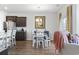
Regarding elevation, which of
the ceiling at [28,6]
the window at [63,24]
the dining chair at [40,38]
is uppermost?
the ceiling at [28,6]

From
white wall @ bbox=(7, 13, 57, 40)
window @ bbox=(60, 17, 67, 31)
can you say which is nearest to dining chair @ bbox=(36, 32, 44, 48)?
white wall @ bbox=(7, 13, 57, 40)

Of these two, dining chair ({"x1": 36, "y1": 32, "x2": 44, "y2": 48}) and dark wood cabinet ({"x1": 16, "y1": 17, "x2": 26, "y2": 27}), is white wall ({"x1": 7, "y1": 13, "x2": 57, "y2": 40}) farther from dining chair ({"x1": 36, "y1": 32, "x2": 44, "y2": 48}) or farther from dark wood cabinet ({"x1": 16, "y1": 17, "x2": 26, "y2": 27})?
dining chair ({"x1": 36, "y1": 32, "x2": 44, "y2": 48})

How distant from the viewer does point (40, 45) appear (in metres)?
3.03

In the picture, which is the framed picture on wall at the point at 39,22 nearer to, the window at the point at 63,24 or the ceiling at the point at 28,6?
the ceiling at the point at 28,6

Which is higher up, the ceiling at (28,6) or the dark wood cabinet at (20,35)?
the ceiling at (28,6)

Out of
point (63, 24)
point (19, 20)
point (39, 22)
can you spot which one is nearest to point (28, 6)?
point (39, 22)

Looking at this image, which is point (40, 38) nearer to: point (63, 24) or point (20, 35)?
point (20, 35)

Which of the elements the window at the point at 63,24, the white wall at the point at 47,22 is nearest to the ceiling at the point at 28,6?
the white wall at the point at 47,22

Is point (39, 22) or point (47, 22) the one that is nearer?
point (39, 22)

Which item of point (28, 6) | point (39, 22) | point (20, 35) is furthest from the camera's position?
point (20, 35)

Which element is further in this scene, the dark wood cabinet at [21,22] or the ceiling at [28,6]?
the dark wood cabinet at [21,22]

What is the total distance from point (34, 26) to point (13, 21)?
450mm
